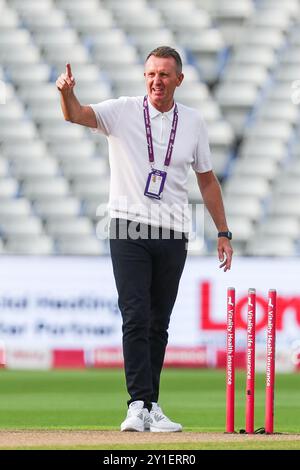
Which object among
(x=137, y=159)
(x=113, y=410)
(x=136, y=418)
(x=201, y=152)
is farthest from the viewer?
(x=113, y=410)

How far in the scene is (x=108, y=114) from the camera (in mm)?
5969

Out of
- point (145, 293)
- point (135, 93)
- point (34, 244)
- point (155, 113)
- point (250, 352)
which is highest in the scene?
point (135, 93)

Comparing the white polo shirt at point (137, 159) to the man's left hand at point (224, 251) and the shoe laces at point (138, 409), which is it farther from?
the shoe laces at point (138, 409)

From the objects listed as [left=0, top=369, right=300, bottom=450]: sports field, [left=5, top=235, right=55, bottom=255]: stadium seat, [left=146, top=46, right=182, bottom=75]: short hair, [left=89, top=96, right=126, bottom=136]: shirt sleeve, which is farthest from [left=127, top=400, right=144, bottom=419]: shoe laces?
[left=5, top=235, right=55, bottom=255]: stadium seat

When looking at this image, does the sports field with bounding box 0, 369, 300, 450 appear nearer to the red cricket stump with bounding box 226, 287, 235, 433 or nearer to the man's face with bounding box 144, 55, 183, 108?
the red cricket stump with bounding box 226, 287, 235, 433

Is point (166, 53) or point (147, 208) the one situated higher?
point (166, 53)

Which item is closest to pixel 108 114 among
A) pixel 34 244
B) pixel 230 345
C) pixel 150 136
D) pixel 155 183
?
pixel 150 136

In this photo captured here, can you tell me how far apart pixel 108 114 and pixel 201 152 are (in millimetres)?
488

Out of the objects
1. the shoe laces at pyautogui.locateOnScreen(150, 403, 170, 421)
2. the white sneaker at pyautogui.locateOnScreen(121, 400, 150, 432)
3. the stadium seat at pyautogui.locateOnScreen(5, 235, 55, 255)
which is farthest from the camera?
the stadium seat at pyautogui.locateOnScreen(5, 235, 55, 255)

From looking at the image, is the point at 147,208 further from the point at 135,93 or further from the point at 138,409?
the point at 135,93

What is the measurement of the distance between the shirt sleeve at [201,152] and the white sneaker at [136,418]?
113 centimetres

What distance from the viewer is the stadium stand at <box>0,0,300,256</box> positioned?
16875 millimetres

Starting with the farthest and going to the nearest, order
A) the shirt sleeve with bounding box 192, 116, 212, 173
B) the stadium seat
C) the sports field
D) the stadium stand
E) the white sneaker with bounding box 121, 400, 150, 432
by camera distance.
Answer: the stadium stand < the stadium seat < the shirt sleeve with bounding box 192, 116, 212, 173 < the white sneaker with bounding box 121, 400, 150, 432 < the sports field

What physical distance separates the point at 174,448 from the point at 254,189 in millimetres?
12241
